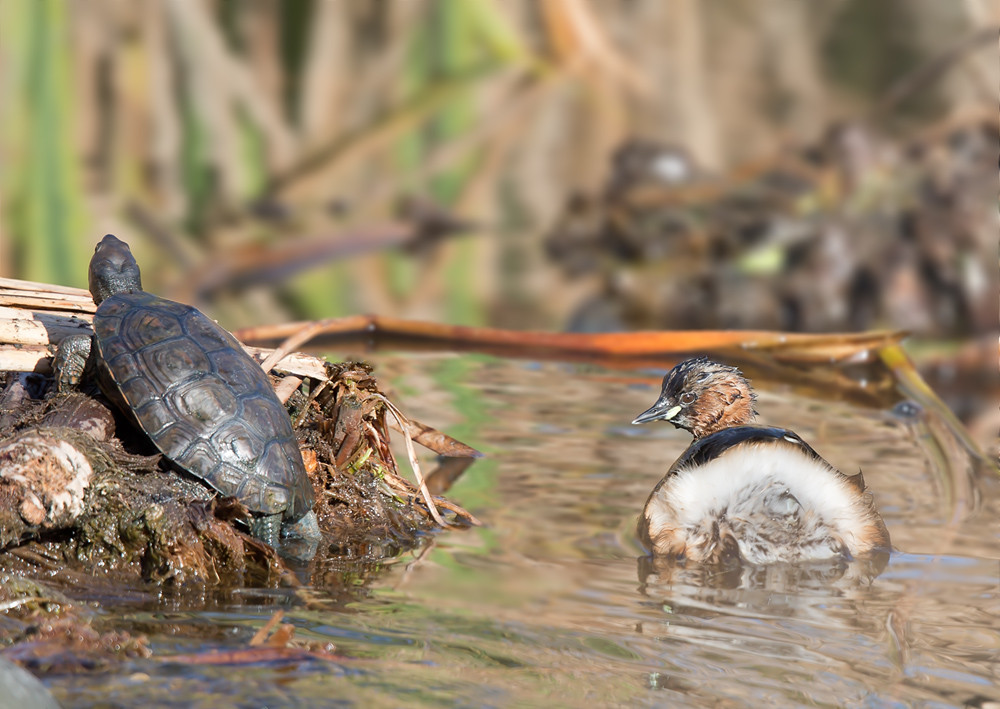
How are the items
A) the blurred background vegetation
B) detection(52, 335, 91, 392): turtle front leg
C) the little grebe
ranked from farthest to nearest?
the blurred background vegetation
detection(52, 335, 91, 392): turtle front leg
the little grebe

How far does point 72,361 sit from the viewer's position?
3.21 m

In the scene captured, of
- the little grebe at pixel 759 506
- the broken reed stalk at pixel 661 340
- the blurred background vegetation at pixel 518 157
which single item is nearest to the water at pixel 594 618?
the little grebe at pixel 759 506

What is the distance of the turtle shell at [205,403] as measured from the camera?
2.87 m

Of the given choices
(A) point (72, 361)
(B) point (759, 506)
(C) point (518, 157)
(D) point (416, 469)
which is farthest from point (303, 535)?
(C) point (518, 157)

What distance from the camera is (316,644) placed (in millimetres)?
2104

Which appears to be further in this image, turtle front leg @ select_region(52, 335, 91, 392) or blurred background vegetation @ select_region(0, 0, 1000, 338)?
blurred background vegetation @ select_region(0, 0, 1000, 338)

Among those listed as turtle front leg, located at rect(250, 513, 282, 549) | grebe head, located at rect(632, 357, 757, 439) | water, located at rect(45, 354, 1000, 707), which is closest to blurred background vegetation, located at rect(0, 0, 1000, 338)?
water, located at rect(45, 354, 1000, 707)

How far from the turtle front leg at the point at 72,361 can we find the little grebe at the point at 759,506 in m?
1.93

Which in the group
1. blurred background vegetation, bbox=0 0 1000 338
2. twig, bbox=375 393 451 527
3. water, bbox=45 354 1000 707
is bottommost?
water, bbox=45 354 1000 707

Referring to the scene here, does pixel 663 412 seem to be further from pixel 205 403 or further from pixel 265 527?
pixel 205 403

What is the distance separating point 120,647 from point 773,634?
5.06 feet

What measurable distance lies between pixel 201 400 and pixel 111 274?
1053 mm

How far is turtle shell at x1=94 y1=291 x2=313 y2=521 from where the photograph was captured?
2.87 meters

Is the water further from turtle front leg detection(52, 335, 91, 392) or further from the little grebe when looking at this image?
turtle front leg detection(52, 335, 91, 392)
